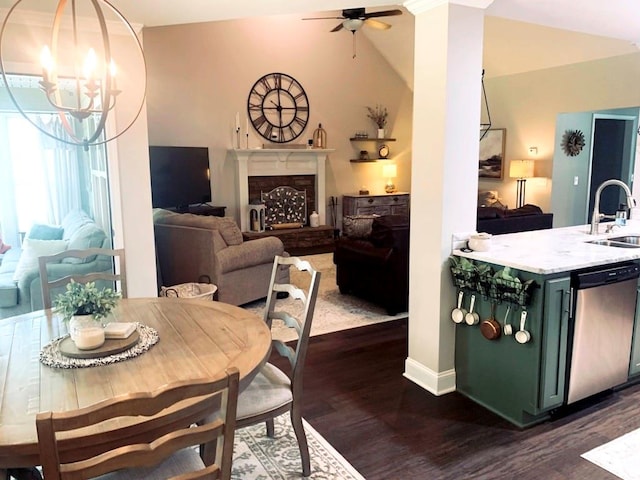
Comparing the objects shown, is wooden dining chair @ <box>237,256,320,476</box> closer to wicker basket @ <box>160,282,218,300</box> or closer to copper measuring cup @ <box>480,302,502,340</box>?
copper measuring cup @ <box>480,302,502,340</box>

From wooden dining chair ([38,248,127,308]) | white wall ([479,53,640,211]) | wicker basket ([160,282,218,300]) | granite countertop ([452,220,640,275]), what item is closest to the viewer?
wooden dining chair ([38,248,127,308])

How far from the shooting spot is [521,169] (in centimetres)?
736

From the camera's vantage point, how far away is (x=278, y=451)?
2498mm

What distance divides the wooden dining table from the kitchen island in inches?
57.1

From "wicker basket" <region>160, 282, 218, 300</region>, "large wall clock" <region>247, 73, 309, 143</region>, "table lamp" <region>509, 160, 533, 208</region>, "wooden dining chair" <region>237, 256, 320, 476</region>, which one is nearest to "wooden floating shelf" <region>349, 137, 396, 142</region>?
"large wall clock" <region>247, 73, 309, 143</region>

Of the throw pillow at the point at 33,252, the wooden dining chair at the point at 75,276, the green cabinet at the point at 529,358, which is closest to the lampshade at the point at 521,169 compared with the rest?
the green cabinet at the point at 529,358

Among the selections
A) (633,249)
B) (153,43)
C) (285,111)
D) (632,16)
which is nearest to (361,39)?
(285,111)

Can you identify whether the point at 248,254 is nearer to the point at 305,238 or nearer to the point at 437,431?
the point at 437,431

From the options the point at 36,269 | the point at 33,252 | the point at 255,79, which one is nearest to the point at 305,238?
the point at 255,79

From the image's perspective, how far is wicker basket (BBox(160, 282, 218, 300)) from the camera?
4.27m

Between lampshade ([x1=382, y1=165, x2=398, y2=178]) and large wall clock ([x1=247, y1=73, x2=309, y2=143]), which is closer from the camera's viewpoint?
large wall clock ([x1=247, y1=73, x2=309, y2=143])

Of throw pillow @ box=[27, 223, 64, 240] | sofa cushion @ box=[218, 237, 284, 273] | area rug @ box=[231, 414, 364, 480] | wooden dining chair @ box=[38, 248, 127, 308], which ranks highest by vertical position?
wooden dining chair @ box=[38, 248, 127, 308]

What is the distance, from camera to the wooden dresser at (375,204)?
29.0 feet

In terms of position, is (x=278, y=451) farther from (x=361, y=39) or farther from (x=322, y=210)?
(x=361, y=39)
